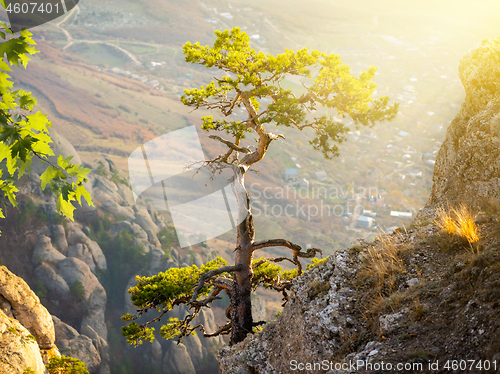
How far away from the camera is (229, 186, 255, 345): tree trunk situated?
10078 millimetres

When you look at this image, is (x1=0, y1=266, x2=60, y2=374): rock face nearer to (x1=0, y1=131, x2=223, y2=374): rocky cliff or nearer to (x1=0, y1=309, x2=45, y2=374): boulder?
(x1=0, y1=309, x2=45, y2=374): boulder

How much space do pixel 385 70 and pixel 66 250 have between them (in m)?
149

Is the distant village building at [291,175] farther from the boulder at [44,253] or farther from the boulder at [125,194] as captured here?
the boulder at [44,253]

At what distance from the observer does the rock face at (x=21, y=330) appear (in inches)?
465

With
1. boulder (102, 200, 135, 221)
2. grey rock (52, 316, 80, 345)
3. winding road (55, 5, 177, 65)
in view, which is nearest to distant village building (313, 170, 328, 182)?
boulder (102, 200, 135, 221)

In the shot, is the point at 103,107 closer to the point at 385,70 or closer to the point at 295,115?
the point at 385,70

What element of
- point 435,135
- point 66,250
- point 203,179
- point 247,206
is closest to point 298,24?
point 435,135

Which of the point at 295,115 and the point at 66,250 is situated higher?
the point at 295,115

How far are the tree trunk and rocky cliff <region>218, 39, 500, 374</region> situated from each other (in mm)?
1721

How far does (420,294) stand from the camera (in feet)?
16.8

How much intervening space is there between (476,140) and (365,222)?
292 feet

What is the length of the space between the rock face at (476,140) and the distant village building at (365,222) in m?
84.9

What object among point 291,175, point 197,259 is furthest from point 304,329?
point 291,175

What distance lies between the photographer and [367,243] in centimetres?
691
